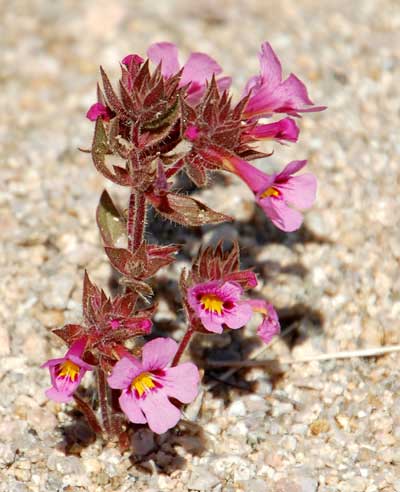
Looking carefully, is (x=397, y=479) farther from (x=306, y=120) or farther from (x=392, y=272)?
(x=306, y=120)

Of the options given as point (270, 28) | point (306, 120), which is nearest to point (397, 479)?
point (306, 120)

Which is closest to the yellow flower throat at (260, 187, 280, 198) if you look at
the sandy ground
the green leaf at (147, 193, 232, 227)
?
the green leaf at (147, 193, 232, 227)

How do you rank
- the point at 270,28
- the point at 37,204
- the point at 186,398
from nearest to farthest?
1. the point at 186,398
2. the point at 37,204
3. the point at 270,28

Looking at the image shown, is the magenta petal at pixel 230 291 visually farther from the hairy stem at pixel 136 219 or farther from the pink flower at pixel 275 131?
the pink flower at pixel 275 131

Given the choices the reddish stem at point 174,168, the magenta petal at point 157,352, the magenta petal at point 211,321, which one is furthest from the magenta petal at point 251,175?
the magenta petal at point 157,352

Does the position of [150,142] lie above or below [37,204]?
above

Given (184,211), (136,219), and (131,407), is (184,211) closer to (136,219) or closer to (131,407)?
(136,219)
